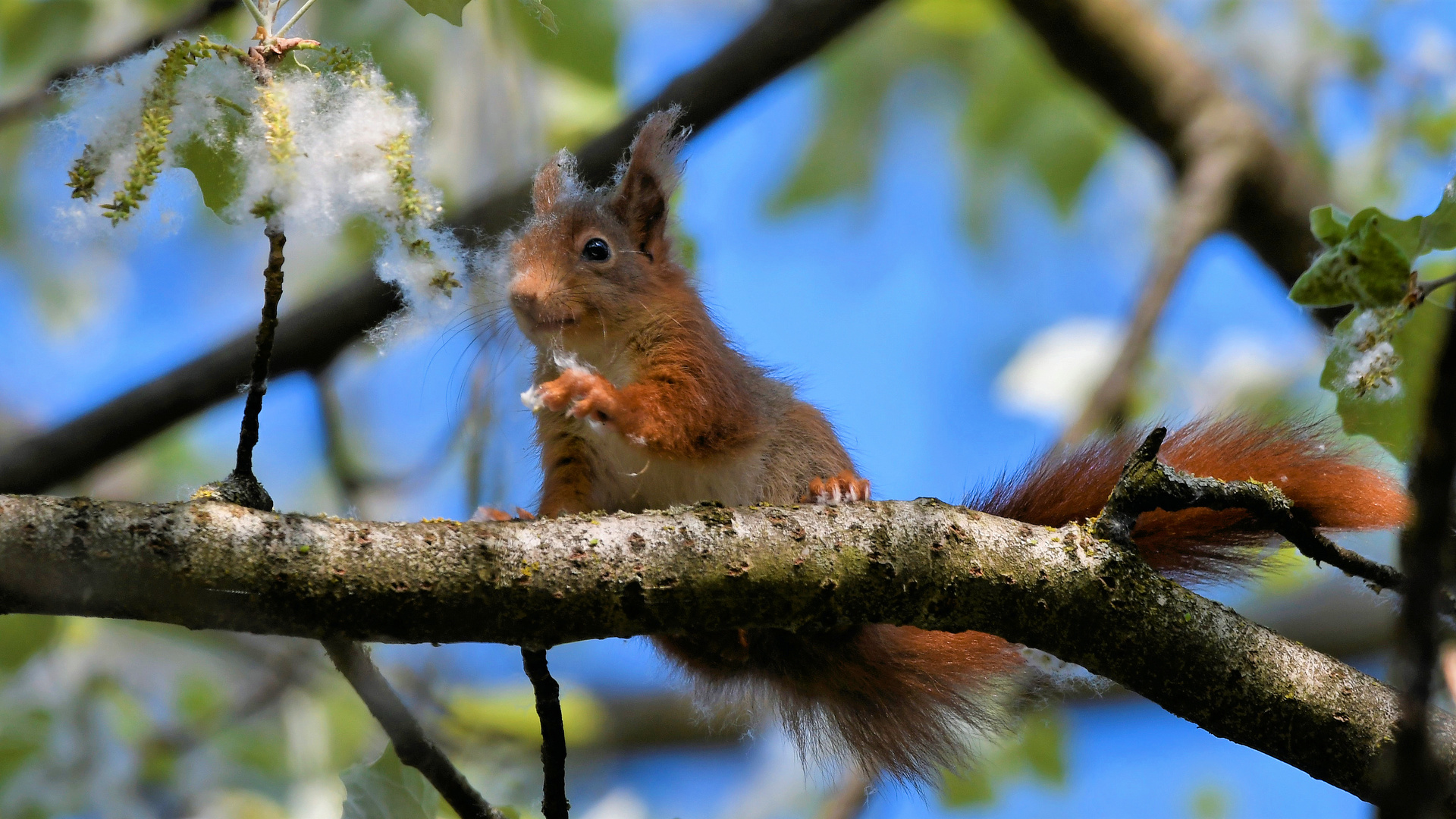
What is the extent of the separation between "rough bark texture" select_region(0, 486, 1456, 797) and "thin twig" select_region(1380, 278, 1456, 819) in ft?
2.41

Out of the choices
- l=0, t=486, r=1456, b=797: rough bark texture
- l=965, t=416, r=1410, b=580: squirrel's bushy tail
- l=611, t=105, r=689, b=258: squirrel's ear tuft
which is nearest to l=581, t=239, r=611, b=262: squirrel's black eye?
l=611, t=105, r=689, b=258: squirrel's ear tuft

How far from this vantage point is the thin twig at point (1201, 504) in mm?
1469

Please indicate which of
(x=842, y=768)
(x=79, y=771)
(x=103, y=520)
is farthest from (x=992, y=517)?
(x=79, y=771)

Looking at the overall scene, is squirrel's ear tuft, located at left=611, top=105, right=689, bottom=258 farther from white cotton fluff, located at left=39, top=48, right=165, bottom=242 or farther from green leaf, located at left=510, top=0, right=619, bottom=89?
white cotton fluff, located at left=39, top=48, right=165, bottom=242

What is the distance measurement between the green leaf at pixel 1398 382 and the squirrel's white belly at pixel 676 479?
965mm

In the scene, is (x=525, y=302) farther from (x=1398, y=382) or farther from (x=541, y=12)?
(x=1398, y=382)

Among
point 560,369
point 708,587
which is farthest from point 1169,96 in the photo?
point 708,587

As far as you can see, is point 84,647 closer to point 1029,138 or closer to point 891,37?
point 1029,138

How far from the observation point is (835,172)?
4.55m

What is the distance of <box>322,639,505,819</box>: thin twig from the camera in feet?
4.52

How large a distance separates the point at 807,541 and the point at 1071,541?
358mm

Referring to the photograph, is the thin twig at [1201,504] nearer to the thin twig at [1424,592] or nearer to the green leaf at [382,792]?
the thin twig at [1424,592]

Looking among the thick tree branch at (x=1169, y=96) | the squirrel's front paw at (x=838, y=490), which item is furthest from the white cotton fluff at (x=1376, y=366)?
the thick tree branch at (x=1169, y=96)

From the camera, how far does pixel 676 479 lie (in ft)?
6.81
